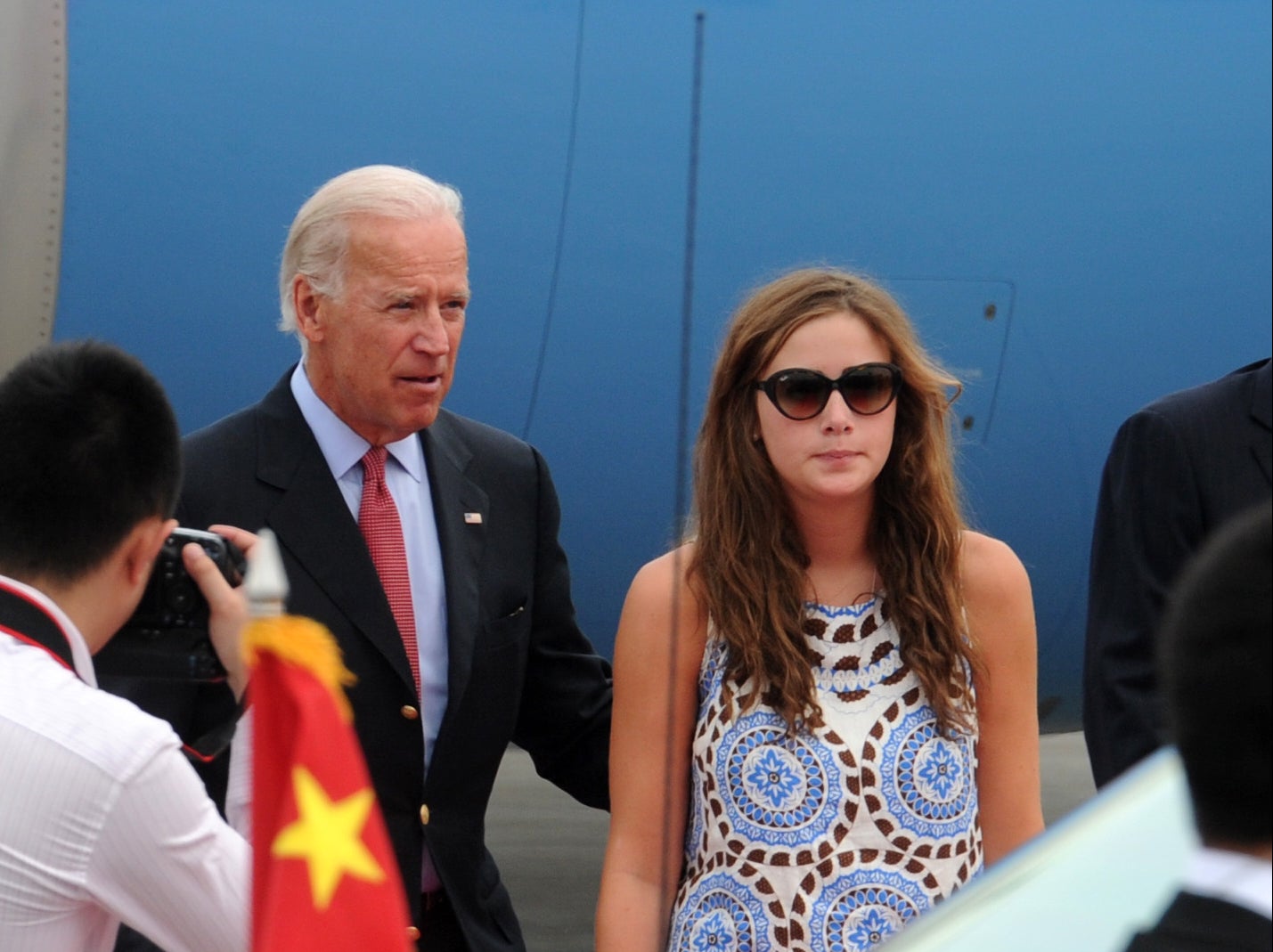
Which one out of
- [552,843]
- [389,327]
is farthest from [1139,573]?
[552,843]

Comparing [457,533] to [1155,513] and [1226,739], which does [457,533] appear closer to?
[1155,513]

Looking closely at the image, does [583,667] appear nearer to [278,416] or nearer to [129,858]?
[278,416]

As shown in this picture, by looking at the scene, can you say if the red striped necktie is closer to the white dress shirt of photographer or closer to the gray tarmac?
the white dress shirt of photographer

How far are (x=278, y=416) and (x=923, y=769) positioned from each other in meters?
1.03

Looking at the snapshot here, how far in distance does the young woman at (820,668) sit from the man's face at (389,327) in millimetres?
407

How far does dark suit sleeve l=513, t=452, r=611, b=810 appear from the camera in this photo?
8.45ft

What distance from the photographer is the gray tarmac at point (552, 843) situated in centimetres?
478

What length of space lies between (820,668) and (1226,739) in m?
1.23

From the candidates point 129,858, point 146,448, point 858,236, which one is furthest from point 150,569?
point 858,236

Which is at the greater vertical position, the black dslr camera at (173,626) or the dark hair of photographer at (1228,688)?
the dark hair of photographer at (1228,688)

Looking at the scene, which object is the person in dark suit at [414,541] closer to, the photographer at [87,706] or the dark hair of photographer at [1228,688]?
the photographer at [87,706]

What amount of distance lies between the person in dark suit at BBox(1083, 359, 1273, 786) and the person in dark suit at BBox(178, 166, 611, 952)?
2.37 feet

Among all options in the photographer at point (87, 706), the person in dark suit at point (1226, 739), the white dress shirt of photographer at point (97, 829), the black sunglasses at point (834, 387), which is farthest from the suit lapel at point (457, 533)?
the person in dark suit at point (1226, 739)

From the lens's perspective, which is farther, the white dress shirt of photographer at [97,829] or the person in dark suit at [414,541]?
the person in dark suit at [414,541]
